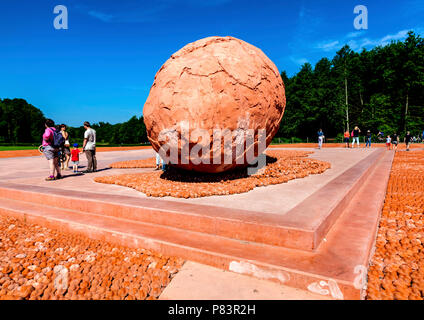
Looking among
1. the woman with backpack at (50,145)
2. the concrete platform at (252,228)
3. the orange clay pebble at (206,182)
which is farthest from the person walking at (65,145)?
the concrete platform at (252,228)

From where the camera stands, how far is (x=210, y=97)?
4895 millimetres

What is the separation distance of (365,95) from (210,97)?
52317 millimetres

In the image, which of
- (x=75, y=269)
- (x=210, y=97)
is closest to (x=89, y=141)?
(x=210, y=97)

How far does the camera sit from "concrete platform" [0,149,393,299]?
2.46 metres

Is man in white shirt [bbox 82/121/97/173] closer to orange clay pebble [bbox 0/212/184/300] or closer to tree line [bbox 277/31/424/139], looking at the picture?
orange clay pebble [bbox 0/212/184/300]

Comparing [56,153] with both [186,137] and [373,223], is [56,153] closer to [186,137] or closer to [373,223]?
[186,137]

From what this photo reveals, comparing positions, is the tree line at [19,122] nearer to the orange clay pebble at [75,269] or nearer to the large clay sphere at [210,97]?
the large clay sphere at [210,97]

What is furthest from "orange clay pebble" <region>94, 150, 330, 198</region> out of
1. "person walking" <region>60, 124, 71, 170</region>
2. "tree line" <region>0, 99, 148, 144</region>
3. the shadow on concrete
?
"tree line" <region>0, 99, 148, 144</region>

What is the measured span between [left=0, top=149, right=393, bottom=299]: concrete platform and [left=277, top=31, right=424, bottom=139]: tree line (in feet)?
127

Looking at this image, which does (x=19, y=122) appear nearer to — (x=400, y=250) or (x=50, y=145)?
(x=50, y=145)

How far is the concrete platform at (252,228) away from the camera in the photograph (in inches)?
97.0

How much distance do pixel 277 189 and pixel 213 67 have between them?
297cm

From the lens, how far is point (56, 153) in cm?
693
